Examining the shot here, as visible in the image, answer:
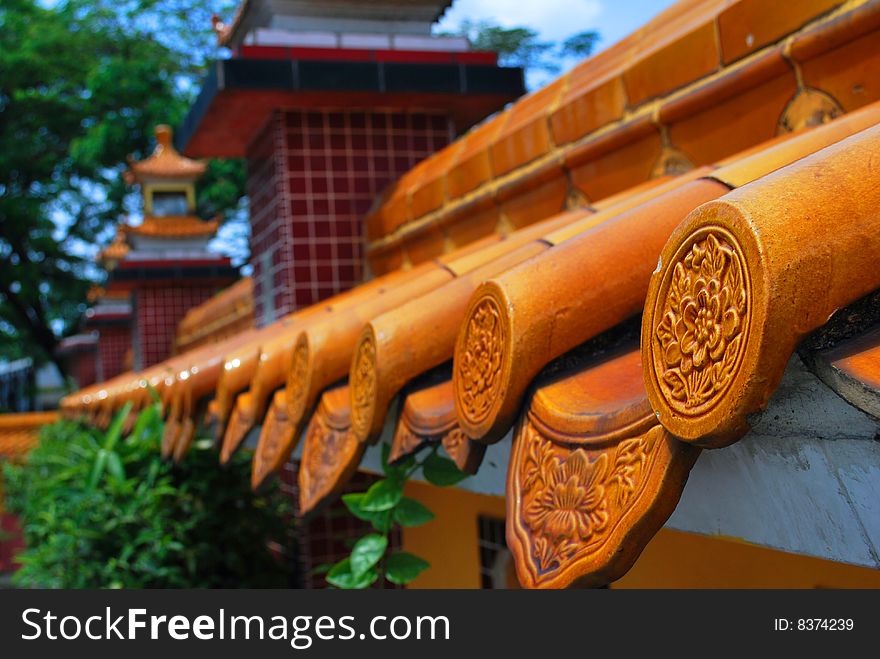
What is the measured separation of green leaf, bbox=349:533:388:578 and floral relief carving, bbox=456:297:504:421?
109 centimetres

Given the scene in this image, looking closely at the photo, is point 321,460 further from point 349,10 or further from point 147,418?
point 349,10

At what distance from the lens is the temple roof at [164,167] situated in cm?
1229

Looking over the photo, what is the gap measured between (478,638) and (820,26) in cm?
143

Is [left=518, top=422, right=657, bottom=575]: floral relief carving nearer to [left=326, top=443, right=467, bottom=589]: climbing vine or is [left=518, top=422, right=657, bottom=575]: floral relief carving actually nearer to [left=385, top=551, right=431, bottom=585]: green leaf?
[left=326, top=443, right=467, bottom=589]: climbing vine

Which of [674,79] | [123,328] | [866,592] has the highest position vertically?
[123,328]

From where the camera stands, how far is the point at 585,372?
1374mm

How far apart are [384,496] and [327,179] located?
2906 millimetres

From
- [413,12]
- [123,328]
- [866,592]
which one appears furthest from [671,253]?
[123,328]

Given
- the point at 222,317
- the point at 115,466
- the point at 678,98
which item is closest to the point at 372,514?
the point at 678,98

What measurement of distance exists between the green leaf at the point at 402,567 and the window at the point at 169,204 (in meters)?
10.3

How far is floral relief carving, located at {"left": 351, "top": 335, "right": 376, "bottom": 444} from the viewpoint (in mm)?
1784

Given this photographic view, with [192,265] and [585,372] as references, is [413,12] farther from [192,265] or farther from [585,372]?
[192,265]

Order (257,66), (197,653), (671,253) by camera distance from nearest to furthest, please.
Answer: (671,253) < (197,653) < (257,66)

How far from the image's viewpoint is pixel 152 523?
445 cm
